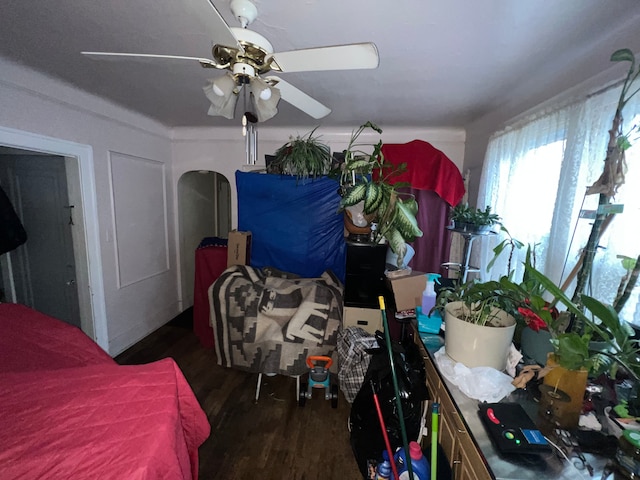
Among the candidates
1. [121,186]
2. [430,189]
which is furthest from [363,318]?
[121,186]

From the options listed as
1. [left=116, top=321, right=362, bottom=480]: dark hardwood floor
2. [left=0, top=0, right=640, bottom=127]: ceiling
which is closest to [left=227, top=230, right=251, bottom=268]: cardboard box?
[left=116, top=321, right=362, bottom=480]: dark hardwood floor

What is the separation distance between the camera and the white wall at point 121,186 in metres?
1.76

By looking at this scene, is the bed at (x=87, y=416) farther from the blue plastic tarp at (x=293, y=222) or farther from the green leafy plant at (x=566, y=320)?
the blue plastic tarp at (x=293, y=222)

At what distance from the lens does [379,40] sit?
1.26 metres

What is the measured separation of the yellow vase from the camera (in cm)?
→ 82

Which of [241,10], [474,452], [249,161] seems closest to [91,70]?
[249,161]

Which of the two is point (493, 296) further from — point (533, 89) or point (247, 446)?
point (247, 446)

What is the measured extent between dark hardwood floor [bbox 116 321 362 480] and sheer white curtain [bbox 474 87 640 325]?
1.58 m

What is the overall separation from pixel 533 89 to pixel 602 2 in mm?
747

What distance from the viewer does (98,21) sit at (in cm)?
117

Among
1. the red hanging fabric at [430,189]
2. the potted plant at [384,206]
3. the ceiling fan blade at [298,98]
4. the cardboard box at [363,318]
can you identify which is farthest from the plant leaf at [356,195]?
the red hanging fabric at [430,189]

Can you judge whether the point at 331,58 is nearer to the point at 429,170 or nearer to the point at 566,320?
the point at 566,320

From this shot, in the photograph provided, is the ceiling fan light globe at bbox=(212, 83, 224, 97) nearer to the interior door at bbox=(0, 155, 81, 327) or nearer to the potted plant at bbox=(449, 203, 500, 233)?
the potted plant at bbox=(449, 203, 500, 233)

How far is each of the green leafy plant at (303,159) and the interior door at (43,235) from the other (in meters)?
→ 1.81
